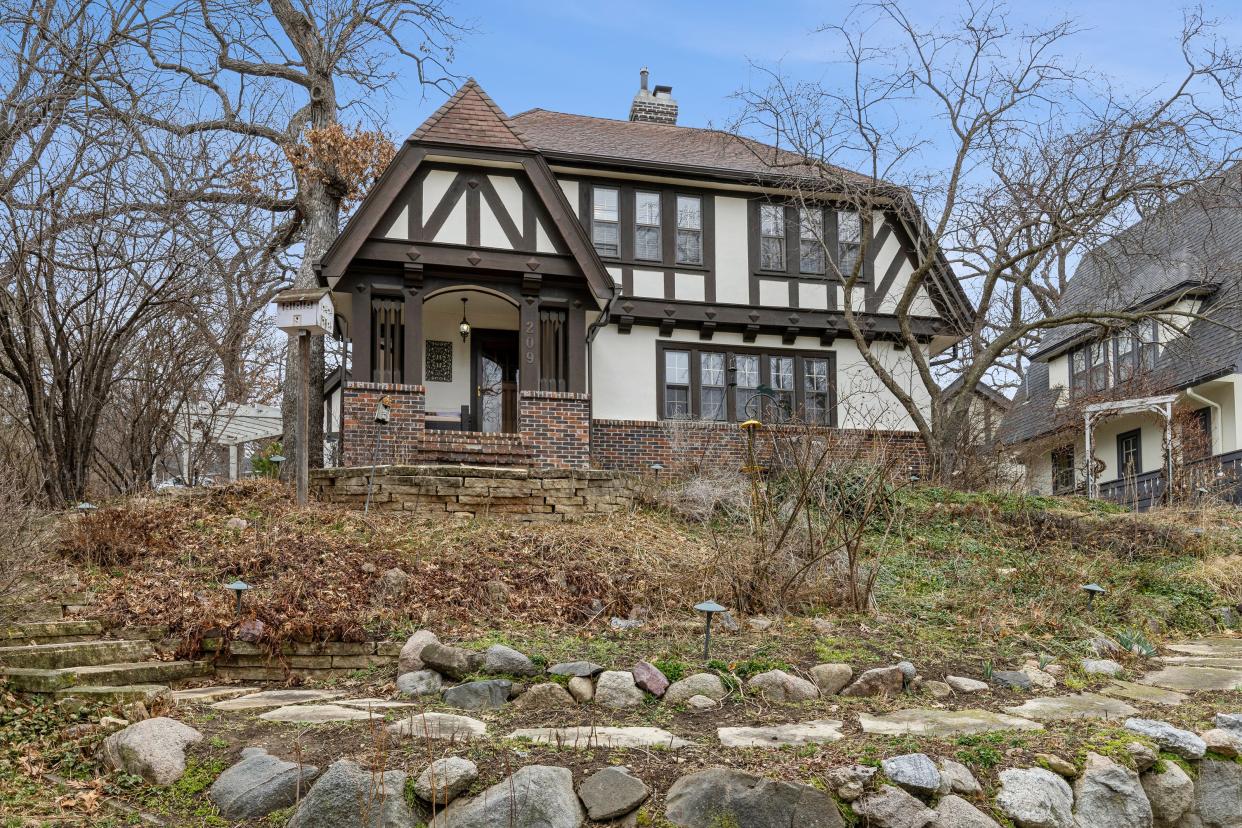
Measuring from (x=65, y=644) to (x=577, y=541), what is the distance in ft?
14.1

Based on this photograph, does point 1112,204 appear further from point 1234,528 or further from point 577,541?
point 577,541

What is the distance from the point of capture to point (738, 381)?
16.9m

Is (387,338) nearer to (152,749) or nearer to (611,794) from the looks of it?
(152,749)

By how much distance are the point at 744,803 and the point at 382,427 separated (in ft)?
30.6

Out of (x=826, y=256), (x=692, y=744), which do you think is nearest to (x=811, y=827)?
(x=692, y=744)

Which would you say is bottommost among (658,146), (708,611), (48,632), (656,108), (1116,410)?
(48,632)

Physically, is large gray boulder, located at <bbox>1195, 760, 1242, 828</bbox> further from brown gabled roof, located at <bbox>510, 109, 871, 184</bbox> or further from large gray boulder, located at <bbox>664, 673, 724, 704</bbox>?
brown gabled roof, located at <bbox>510, 109, 871, 184</bbox>

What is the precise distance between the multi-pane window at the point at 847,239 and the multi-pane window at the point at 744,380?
84.2 inches

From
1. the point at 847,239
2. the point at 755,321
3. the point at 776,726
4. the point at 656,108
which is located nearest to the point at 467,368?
the point at 755,321

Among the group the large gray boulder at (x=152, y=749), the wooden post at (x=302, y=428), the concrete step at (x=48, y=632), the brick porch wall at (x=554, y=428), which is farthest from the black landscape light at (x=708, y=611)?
the brick porch wall at (x=554, y=428)

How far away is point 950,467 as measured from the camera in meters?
14.9

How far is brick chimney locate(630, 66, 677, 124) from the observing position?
20.7 meters

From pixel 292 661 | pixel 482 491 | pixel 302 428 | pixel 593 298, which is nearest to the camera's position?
pixel 292 661

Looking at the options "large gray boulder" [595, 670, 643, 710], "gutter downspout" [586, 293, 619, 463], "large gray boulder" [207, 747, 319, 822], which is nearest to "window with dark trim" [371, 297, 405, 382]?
"gutter downspout" [586, 293, 619, 463]
